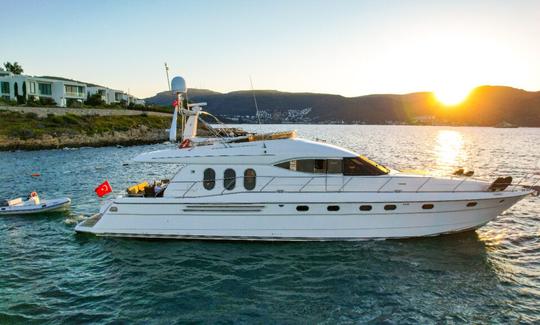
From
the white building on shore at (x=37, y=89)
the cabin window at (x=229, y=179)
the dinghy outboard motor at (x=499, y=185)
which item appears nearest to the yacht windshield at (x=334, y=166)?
the cabin window at (x=229, y=179)

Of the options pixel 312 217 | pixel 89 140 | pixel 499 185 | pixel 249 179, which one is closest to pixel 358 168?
pixel 312 217

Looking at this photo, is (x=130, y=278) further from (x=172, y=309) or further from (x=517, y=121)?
(x=517, y=121)

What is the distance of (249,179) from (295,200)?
67.8 inches

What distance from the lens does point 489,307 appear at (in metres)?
8.52

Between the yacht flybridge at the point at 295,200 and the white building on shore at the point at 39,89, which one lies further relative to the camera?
the white building on shore at the point at 39,89

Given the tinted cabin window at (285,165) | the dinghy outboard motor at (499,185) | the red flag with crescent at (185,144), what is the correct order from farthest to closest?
the red flag with crescent at (185,144) < the tinted cabin window at (285,165) < the dinghy outboard motor at (499,185)

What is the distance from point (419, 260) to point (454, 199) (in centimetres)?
223

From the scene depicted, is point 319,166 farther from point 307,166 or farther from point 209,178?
point 209,178

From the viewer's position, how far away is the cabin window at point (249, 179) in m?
12.1

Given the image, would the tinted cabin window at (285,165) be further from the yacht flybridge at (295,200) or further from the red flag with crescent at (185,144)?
the red flag with crescent at (185,144)

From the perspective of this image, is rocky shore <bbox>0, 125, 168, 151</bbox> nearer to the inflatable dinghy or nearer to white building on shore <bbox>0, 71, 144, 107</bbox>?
white building on shore <bbox>0, 71, 144, 107</bbox>

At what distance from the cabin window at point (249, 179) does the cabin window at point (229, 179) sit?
391mm

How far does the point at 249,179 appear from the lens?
12148mm

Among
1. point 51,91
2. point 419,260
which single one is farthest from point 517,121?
point 419,260
